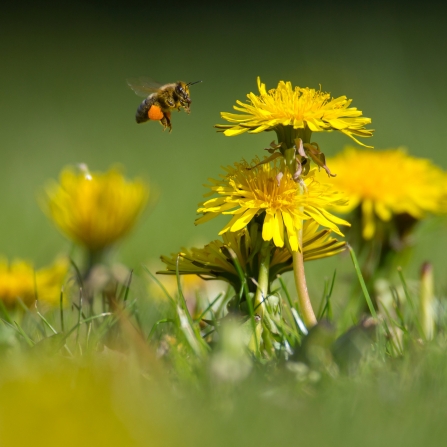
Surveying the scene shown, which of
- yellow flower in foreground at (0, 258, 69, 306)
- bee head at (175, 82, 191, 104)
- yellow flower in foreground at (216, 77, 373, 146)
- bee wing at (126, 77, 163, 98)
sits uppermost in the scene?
bee wing at (126, 77, 163, 98)

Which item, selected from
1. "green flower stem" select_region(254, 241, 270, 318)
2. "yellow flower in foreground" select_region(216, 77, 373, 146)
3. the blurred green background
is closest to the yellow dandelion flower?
"green flower stem" select_region(254, 241, 270, 318)

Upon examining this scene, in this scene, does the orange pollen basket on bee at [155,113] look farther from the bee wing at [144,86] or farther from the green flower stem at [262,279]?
the green flower stem at [262,279]

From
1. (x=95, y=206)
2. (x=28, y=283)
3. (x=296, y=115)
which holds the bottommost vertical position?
(x=28, y=283)

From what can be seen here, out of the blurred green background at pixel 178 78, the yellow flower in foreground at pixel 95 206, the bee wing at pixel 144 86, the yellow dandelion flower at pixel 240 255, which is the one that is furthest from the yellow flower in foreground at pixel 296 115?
the blurred green background at pixel 178 78

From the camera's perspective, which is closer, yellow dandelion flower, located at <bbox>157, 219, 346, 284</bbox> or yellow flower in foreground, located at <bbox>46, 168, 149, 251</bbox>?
yellow dandelion flower, located at <bbox>157, 219, 346, 284</bbox>

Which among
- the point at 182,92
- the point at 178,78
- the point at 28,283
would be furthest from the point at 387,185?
the point at 178,78

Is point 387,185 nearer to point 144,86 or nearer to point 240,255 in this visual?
point 144,86

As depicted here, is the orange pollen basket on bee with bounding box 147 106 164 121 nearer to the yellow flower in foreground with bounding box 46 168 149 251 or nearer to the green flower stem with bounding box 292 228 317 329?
the yellow flower in foreground with bounding box 46 168 149 251
